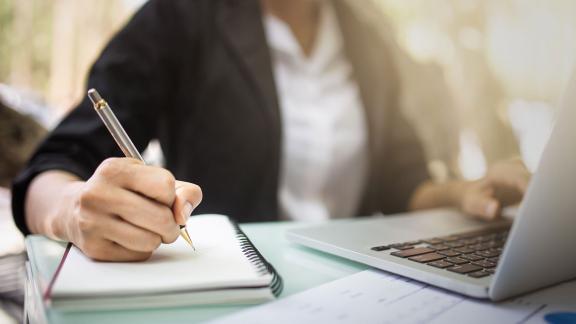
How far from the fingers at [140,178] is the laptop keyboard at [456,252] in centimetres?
21

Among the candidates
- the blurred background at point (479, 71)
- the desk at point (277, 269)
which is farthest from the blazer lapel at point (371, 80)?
the desk at point (277, 269)

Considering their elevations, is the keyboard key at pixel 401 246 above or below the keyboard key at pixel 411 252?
below

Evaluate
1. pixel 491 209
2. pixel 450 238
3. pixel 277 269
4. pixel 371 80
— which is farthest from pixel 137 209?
pixel 371 80

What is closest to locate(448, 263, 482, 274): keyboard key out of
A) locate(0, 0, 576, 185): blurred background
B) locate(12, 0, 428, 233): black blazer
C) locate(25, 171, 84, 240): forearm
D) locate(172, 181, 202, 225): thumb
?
locate(172, 181, 202, 225): thumb

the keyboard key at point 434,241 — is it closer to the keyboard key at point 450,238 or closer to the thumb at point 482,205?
the keyboard key at point 450,238

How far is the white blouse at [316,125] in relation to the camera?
3.26ft

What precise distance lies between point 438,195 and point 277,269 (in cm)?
62

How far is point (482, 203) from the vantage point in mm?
714

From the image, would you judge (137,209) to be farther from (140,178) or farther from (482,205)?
(482,205)

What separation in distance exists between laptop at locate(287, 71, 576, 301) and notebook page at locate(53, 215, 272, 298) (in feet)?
0.43

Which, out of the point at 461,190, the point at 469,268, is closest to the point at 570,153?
the point at 469,268

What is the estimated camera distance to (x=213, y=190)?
3.05 ft

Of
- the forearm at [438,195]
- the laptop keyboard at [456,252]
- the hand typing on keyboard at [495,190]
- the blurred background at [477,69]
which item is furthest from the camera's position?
the blurred background at [477,69]

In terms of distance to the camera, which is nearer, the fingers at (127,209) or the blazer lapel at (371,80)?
the fingers at (127,209)
